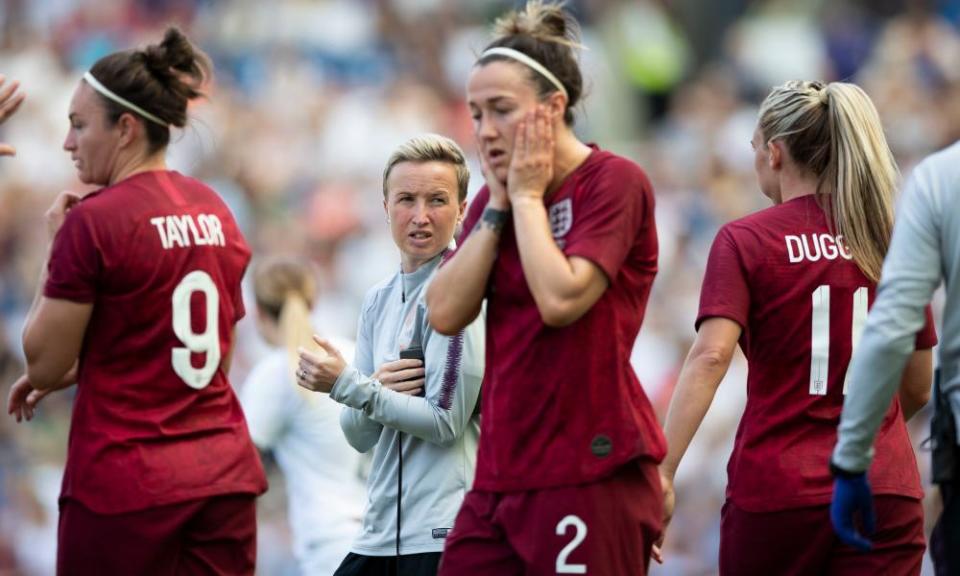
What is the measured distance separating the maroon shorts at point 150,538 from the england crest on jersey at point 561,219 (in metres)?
1.45

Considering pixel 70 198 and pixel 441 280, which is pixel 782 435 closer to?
pixel 441 280

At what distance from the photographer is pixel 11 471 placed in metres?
12.2

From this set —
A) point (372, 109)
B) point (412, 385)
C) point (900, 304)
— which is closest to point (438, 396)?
point (412, 385)

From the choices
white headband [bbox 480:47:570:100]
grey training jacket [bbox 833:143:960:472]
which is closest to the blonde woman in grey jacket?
white headband [bbox 480:47:570:100]

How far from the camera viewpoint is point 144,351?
5.07 meters

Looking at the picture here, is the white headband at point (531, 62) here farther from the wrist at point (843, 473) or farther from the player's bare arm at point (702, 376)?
the wrist at point (843, 473)

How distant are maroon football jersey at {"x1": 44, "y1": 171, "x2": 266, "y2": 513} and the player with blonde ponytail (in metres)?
1.49

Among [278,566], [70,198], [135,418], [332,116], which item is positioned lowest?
[278,566]

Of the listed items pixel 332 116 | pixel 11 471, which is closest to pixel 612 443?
pixel 11 471

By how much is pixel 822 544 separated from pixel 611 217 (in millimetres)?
1424

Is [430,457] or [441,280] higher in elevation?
[441,280]

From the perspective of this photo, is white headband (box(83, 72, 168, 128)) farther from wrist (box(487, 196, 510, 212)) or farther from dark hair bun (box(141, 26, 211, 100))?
wrist (box(487, 196, 510, 212))

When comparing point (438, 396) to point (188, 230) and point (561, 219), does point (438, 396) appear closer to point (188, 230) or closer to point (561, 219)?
point (188, 230)

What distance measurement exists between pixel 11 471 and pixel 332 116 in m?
4.58
